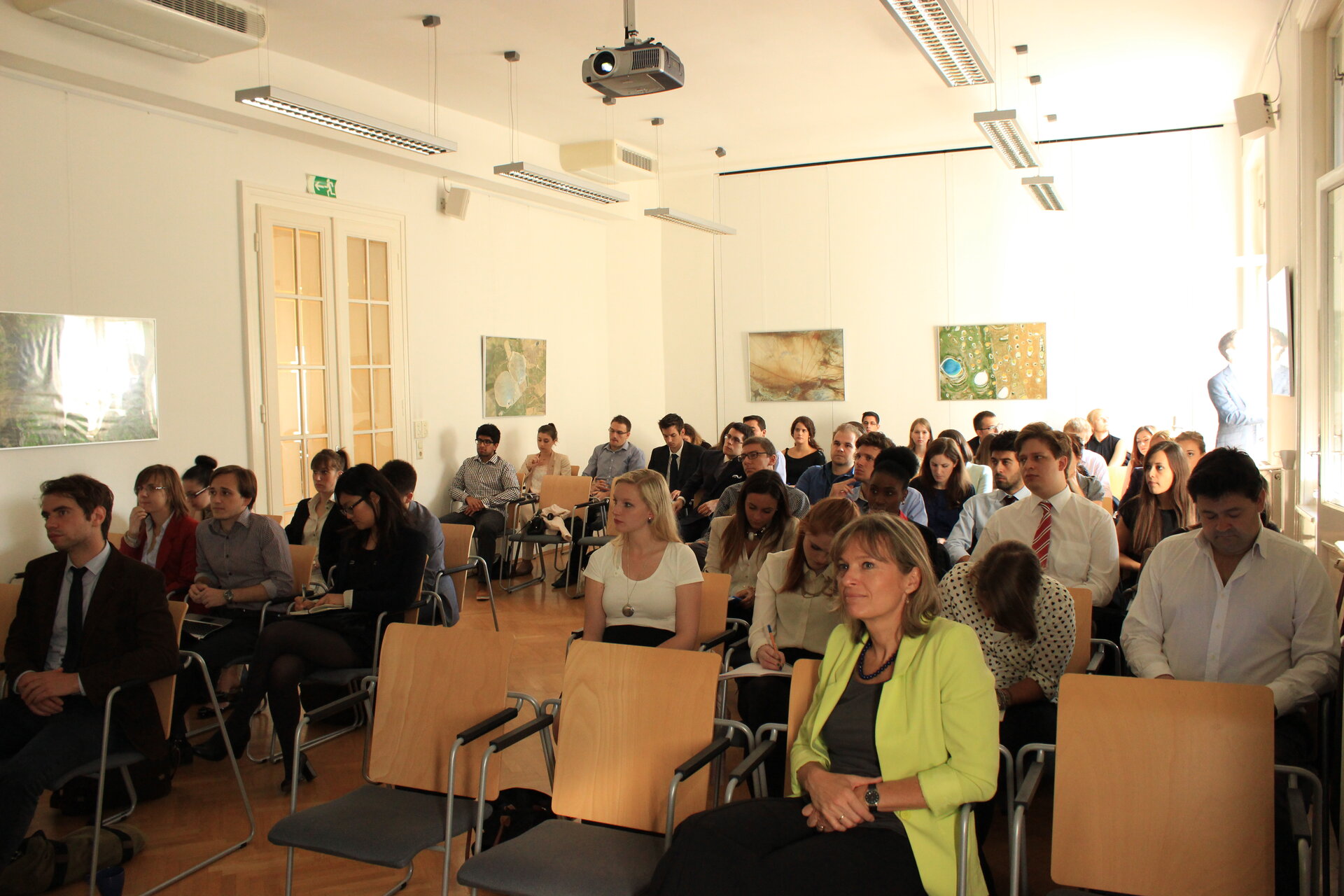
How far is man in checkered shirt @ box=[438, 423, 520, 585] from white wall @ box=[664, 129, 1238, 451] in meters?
3.55

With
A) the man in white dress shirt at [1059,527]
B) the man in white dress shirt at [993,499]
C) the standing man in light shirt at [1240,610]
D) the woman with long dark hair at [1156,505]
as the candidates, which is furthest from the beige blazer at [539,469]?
the standing man in light shirt at [1240,610]

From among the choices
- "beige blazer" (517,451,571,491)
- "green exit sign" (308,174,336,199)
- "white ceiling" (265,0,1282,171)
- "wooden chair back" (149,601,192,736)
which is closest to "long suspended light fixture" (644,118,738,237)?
"white ceiling" (265,0,1282,171)

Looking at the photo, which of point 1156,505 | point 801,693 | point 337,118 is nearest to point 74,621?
point 801,693

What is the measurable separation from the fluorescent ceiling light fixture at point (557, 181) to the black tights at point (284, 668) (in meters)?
4.61

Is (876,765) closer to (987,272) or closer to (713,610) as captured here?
(713,610)

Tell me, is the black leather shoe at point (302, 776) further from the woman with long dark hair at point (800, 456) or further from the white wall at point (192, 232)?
the woman with long dark hair at point (800, 456)

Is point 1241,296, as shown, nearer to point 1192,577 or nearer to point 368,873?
point 1192,577

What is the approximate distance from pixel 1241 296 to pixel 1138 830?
8.97 meters

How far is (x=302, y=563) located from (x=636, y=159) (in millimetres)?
6970

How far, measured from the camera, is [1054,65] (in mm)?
8281

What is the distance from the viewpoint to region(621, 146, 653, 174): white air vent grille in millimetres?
10477

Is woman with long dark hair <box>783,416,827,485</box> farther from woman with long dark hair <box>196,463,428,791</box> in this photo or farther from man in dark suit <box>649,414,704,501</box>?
woman with long dark hair <box>196,463,428,791</box>

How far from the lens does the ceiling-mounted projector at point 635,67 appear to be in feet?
16.9

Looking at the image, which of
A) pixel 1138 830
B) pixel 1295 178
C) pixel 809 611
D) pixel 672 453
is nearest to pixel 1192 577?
pixel 1138 830
